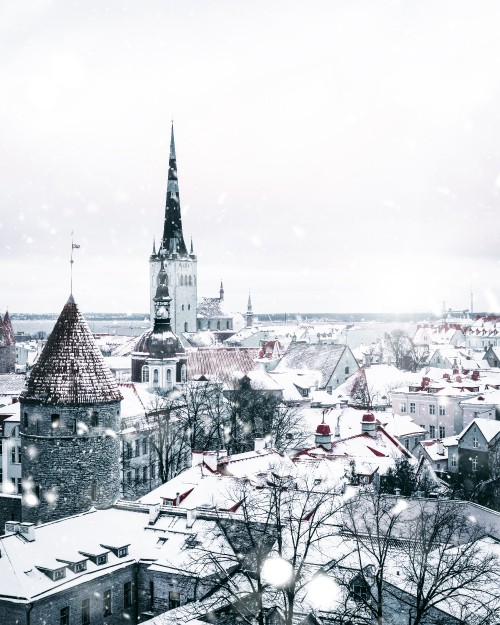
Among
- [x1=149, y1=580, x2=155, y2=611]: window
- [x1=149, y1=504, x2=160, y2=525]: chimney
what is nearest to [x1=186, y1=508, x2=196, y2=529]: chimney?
[x1=149, y1=504, x2=160, y2=525]: chimney

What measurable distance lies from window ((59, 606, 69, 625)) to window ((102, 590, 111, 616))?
1.50 metres

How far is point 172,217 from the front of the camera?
105812 millimetres

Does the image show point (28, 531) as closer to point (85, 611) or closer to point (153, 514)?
point (85, 611)

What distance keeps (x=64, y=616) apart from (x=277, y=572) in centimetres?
694

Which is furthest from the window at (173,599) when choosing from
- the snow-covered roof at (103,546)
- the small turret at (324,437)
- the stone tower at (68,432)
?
the small turret at (324,437)

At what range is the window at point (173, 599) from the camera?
2645cm

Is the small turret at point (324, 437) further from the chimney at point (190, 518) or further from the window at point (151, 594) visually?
the window at point (151, 594)

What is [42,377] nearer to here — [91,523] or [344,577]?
[91,523]

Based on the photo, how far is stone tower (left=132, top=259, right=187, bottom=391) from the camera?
6050 centimetres

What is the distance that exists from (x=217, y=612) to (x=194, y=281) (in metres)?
91.2

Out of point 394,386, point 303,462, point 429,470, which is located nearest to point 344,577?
point 303,462

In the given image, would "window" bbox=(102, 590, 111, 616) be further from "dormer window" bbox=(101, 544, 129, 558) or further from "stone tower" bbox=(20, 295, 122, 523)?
"stone tower" bbox=(20, 295, 122, 523)

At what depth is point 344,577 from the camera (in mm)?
23031

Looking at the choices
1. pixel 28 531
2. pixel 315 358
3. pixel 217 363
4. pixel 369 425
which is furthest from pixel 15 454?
pixel 315 358
